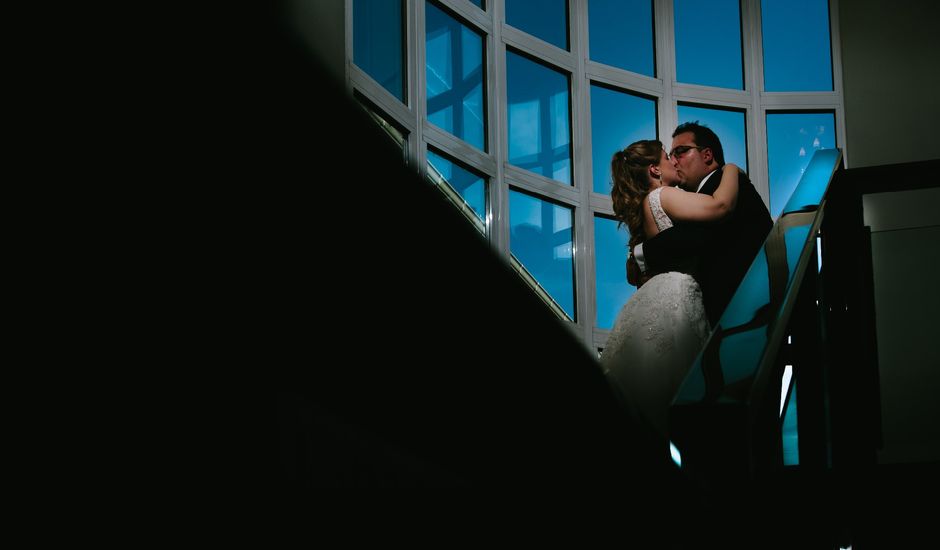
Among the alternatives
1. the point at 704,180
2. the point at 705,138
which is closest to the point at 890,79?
the point at 705,138

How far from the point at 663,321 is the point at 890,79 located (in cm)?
507

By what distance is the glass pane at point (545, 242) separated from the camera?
19.1 feet

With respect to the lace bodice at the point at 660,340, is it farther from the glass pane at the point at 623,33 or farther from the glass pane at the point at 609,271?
→ the glass pane at the point at 623,33

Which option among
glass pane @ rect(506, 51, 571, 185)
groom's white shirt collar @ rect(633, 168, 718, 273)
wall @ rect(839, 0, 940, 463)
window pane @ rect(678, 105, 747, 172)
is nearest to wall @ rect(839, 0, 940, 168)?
wall @ rect(839, 0, 940, 463)

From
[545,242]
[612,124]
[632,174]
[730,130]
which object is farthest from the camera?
[730,130]

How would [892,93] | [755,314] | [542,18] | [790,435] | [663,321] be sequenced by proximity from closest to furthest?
[755,314], [790,435], [663,321], [542,18], [892,93]

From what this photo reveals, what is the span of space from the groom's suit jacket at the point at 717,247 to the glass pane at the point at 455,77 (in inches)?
87.6

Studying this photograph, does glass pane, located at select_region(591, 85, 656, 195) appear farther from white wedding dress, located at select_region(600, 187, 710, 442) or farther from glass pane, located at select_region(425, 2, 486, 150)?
white wedding dress, located at select_region(600, 187, 710, 442)

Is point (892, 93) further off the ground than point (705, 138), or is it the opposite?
point (892, 93)

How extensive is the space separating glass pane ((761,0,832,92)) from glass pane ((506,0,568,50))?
200cm

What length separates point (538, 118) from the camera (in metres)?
6.12

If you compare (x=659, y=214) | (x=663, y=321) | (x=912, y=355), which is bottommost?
(x=912, y=355)

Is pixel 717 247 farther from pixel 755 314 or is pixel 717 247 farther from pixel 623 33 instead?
pixel 623 33

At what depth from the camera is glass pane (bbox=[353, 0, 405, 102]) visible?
175 inches
